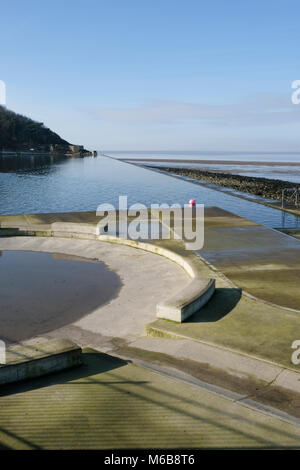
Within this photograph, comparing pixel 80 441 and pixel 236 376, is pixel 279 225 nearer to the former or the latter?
pixel 236 376

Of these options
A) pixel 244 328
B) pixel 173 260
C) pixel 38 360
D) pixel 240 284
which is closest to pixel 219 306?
pixel 244 328

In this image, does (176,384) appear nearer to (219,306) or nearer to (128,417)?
(128,417)

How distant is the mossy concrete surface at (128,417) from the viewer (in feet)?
19.9

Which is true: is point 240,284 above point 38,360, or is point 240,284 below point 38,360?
above

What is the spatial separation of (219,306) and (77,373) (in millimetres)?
5090

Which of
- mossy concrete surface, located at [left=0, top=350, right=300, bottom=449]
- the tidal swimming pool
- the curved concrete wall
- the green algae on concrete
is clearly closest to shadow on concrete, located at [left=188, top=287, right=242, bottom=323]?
the green algae on concrete

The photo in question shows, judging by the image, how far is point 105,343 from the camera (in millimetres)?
11109

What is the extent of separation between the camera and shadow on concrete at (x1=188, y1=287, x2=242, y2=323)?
11211mm

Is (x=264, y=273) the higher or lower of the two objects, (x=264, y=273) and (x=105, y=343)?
the higher

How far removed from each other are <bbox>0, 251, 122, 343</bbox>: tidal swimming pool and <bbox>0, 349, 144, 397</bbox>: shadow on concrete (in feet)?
11.9

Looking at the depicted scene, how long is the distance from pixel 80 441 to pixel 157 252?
14.3 meters

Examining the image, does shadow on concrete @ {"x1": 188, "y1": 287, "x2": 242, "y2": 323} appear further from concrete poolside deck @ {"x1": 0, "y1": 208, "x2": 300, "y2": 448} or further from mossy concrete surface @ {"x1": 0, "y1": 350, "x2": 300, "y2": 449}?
mossy concrete surface @ {"x1": 0, "y1": 350, "x2": 300, "y2": 449}

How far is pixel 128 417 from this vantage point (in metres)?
6.68
